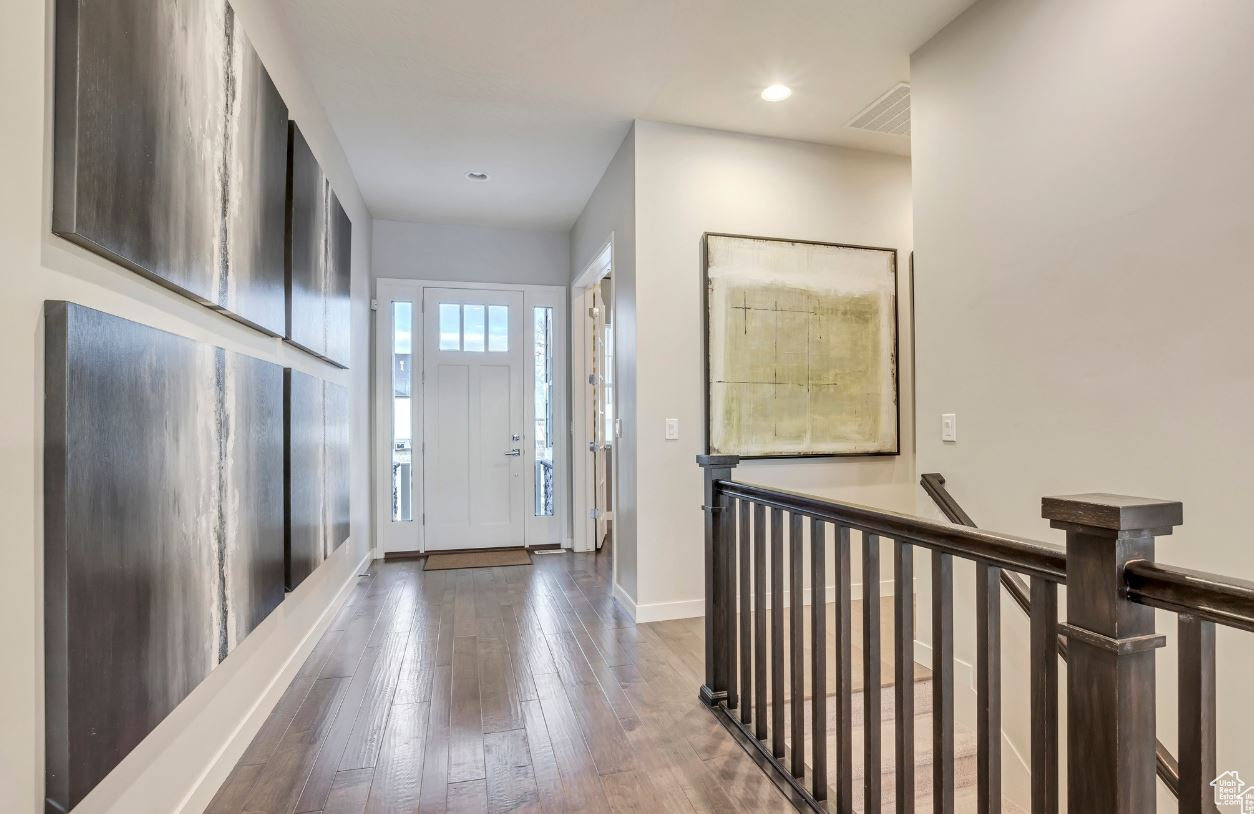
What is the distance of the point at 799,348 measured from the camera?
3730 mm

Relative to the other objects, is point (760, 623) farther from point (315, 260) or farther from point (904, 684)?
point (315, 260)

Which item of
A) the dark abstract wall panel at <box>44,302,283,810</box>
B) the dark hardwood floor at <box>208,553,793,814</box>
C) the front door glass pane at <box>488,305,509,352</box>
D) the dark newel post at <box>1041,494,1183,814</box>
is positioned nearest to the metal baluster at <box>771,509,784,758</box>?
the dark hardwood floor at <box>208,553,793,814</box>

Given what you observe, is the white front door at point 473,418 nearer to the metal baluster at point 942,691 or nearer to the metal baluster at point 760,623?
the metal baluster at point 760,623

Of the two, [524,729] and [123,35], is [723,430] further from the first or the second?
[123,35]

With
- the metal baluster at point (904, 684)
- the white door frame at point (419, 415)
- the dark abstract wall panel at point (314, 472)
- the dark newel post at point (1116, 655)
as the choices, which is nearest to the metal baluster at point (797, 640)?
the metal baluster at point (904, 684)

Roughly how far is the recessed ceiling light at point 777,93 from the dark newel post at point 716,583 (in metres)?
1.97

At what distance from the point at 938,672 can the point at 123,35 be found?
2102 millimetres

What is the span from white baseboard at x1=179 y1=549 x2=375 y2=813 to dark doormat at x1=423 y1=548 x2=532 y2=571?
139 centimetres

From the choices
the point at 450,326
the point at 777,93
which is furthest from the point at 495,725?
the point at 450,326

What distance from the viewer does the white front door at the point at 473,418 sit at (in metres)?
5.30

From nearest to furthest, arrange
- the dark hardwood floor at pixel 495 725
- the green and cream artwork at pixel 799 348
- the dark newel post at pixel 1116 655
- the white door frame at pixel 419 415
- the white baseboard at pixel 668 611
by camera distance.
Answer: the dark newel post at pixel 1116 655 → the dark hardwood floor at pixel 495 725 → the white baseboard at pixel 668 611 → the green and cream artwork at pixel 799 348 → the white door frame at pixel 419 415

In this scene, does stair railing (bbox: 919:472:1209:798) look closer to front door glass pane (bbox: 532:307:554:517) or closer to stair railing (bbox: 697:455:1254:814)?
stair railing (bbox: 697:455:1254:814)

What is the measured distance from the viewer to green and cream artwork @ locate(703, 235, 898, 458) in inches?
142

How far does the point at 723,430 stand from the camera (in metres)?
3.59
